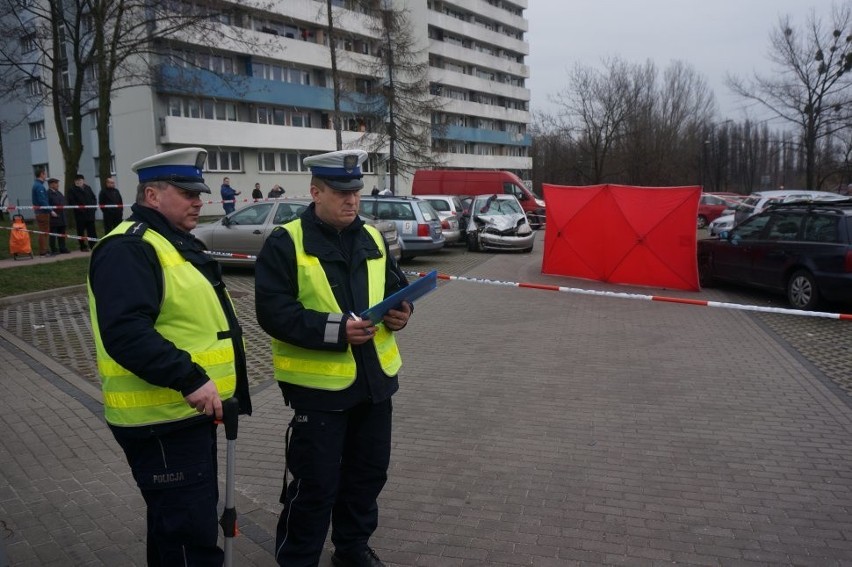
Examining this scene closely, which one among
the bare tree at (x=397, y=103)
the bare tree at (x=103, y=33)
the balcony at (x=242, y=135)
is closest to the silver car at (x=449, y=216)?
the bare tree at (x=103, y=33)

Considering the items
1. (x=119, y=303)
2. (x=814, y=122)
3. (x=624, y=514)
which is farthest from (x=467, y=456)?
(x=814, y=122)

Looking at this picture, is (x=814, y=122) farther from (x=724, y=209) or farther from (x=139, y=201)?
(x=139, y=201)

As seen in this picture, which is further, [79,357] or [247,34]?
[247,34]

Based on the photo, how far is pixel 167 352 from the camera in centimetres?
230

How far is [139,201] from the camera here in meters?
2.62

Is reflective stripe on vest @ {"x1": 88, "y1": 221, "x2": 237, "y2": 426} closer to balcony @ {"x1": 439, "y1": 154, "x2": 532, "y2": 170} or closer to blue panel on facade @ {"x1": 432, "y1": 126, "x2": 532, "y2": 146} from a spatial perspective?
balcony @ {"x1": 439, "y1": 154, "x2": 532, "y2": 170}

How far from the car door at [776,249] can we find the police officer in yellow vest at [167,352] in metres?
10.2

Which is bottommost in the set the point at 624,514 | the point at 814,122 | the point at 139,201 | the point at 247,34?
the point at 624,514

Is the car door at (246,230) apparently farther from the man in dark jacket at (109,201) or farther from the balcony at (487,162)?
the balcony at (487,162)

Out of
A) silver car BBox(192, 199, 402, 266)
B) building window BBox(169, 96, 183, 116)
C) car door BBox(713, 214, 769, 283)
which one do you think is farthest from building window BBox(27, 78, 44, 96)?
car door BBox(713, 214, 769, 283)

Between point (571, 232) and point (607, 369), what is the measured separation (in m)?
7.15

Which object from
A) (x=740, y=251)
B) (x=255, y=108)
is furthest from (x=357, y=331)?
(x=255, y=108)

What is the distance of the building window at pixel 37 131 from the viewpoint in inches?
1720

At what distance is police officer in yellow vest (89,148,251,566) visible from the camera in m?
2.30
